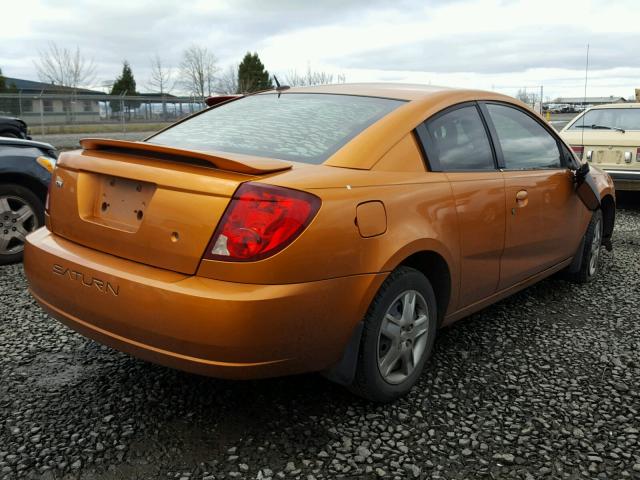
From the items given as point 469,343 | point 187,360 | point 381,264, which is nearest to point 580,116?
point 469,343

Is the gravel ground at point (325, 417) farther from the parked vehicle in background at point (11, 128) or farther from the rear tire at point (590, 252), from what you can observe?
the parked vehicle in background at point (11, 128)

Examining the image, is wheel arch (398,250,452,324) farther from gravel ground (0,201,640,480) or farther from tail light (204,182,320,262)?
tail light (204,182,320,262)

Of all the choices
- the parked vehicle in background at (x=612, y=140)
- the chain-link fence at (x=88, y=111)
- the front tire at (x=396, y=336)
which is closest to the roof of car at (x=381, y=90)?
the front tire at (x=396, y=336)

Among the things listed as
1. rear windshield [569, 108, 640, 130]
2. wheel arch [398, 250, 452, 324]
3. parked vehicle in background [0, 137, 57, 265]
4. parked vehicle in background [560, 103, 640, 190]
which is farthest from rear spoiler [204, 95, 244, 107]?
rear windshield [569, 108, 640, 130]

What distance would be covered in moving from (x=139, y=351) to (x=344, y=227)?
929mm

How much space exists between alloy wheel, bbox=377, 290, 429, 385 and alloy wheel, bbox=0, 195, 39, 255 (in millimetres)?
3813

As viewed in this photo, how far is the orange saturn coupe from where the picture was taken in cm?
230

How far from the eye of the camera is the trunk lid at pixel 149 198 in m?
2.35

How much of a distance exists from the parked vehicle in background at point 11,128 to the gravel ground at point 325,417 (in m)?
4.05

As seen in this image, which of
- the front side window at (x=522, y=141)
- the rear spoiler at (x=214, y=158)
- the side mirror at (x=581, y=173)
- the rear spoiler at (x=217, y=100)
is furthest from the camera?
the side mirror at (x=581, y=173)

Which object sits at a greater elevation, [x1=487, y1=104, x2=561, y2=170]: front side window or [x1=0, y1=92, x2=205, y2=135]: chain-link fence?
[x1=0, y1=92, x2=205, y2=135]: chain-link fence

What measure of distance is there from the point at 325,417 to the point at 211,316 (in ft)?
2.80

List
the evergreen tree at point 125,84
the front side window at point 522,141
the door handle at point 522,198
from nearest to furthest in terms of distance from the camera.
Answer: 1. the door handle at point 522,198
2. the front side window at point 522,141
3. the evergreen tree at point 125,84

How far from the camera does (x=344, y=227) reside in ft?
7.97
